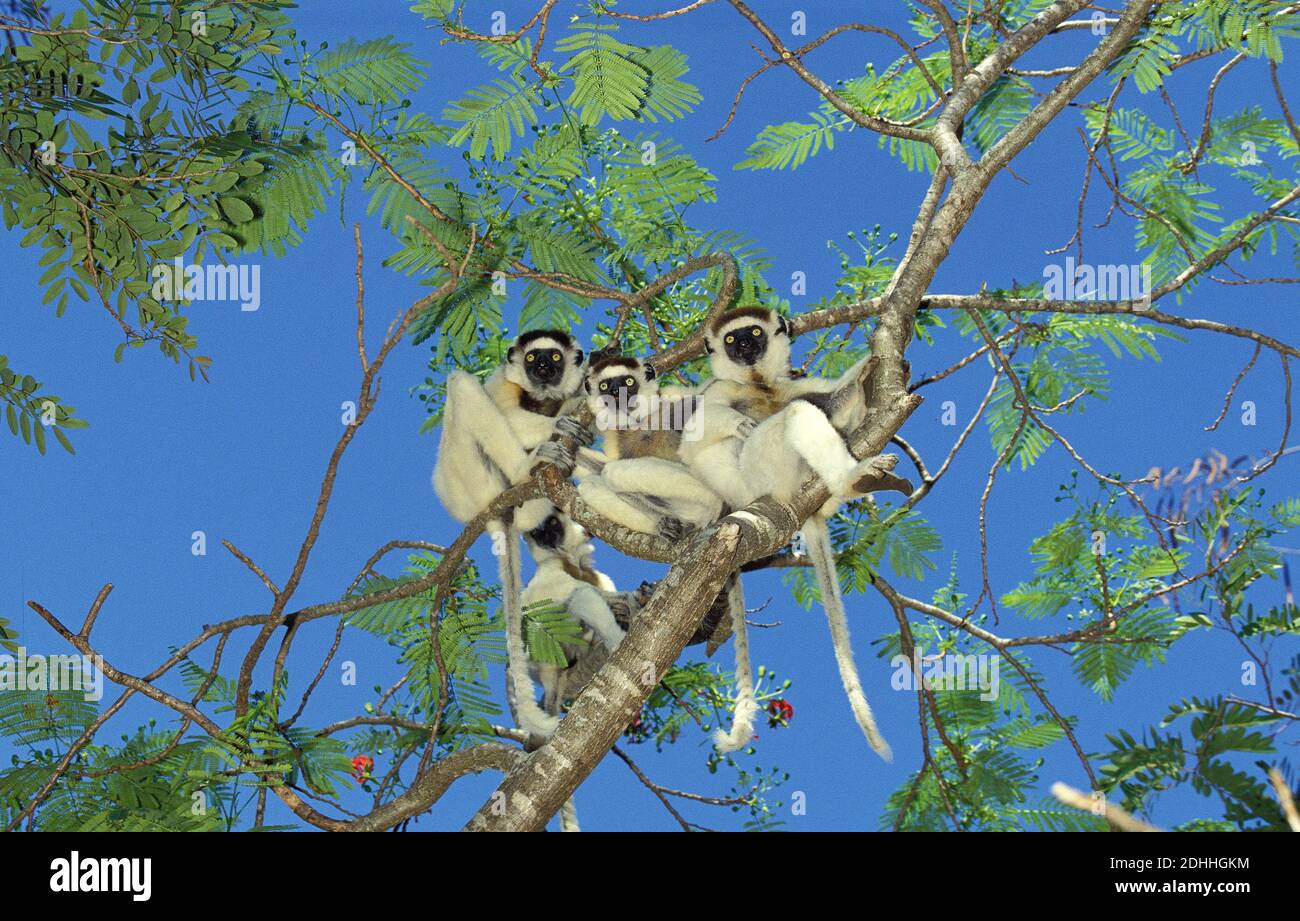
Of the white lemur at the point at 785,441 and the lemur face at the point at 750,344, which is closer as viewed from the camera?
the white lemur at the point at 785,441

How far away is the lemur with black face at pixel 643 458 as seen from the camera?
19.9 ft

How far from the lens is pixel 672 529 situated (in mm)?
6012

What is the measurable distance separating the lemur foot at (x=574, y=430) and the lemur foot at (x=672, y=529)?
63 centimetres

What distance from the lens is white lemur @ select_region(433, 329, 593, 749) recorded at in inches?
254

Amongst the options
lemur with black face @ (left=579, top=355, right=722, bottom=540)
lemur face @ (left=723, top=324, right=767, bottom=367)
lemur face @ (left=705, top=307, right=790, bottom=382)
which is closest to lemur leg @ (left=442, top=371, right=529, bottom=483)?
lemur with black face @ (left=579, top=355, right=722, bottom=540)

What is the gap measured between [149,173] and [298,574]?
196 cm

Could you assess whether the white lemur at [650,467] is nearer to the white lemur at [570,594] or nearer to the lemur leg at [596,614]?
the white lemur at [570,594]

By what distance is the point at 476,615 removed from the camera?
6297mm

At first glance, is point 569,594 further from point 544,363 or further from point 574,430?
point 544,363

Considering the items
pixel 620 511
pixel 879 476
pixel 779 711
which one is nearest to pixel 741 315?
pixel 620 511

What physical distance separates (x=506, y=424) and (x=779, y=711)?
2.30m

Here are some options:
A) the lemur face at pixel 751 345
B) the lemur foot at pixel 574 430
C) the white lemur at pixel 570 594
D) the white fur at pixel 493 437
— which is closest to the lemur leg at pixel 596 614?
A: the white lemur at pixel 570 594

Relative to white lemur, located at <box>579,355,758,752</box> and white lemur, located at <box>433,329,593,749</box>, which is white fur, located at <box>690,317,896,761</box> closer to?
white lemur, located at <box>579,355,758,752</box>
